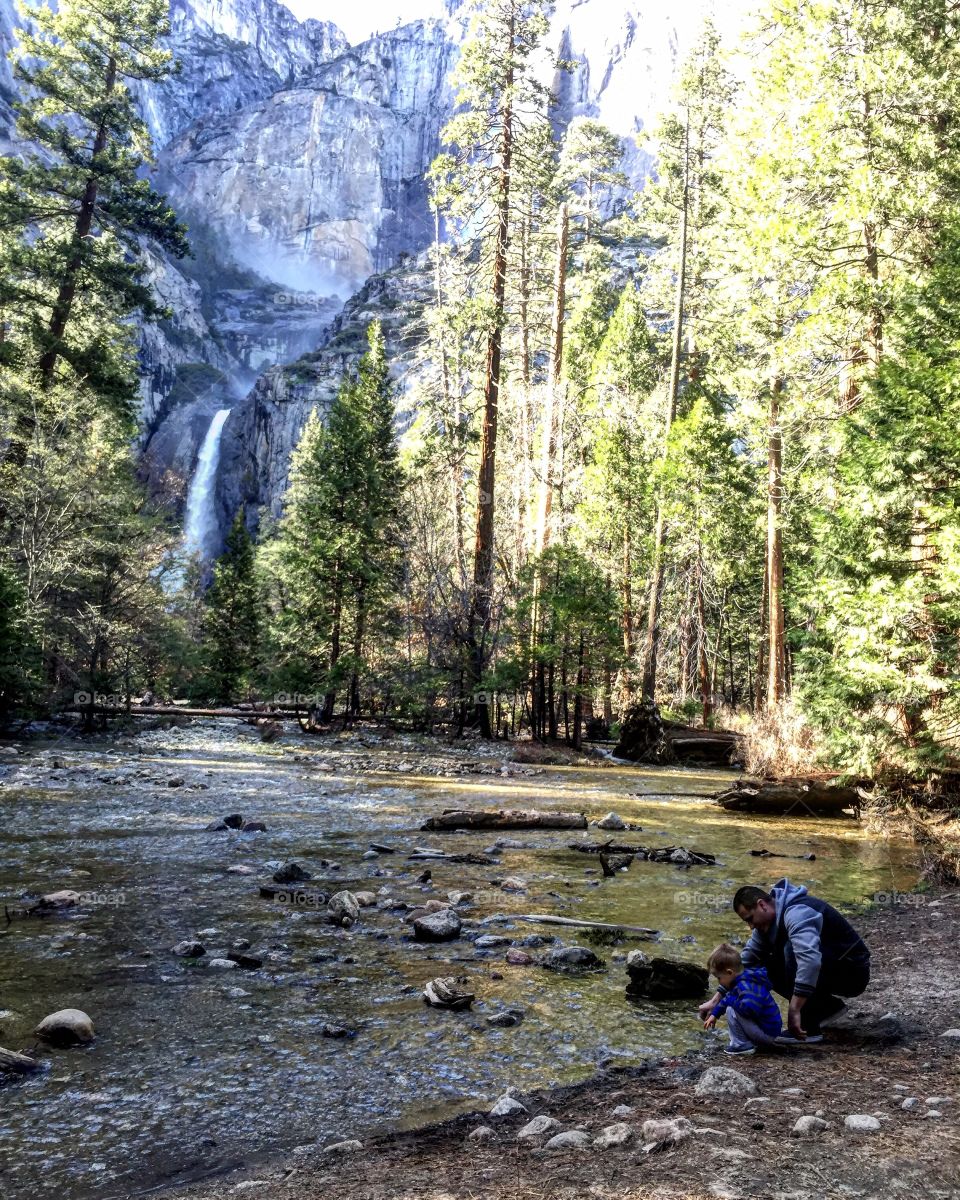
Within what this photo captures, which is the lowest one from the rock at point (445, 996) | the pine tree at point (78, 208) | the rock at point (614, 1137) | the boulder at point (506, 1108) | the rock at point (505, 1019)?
the rock at point (505, 1019)

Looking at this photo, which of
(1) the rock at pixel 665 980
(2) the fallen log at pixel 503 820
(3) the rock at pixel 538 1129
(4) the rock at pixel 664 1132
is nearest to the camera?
(4) the rock at pixel 664 1132

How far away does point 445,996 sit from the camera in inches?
190

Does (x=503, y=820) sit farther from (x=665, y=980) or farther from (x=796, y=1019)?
(x=796, y=1019)

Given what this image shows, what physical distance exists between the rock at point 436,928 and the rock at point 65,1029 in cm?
249

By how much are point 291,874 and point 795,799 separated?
9.66 m

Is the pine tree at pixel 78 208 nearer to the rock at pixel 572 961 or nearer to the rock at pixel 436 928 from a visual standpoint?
the rock at pixel 436 928

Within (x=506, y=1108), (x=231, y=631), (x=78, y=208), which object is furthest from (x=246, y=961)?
(x=231, y=631)

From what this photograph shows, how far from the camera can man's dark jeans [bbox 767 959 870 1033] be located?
4477 millimetres

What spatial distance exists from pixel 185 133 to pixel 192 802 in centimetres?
17900

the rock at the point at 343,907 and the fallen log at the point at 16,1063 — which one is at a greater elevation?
the fallen log at the point at 16,1063

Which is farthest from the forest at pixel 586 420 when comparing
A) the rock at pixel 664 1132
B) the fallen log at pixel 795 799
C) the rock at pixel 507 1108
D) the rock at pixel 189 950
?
the rock at pixel 189 950

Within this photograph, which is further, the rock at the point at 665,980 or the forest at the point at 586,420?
the forest at the point at 586,420

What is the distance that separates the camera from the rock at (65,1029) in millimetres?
4113

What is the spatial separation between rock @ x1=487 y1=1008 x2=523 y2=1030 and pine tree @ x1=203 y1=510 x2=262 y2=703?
3694 centimetres
